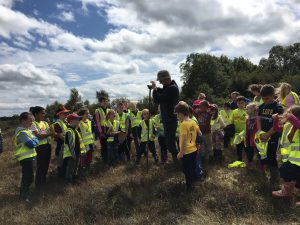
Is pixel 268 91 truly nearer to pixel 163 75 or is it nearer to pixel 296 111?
pixel 296 111

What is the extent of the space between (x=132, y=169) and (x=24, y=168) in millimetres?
2994

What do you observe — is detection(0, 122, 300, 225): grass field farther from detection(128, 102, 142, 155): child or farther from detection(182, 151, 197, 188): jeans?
detection(128, 102, 142, 155): child

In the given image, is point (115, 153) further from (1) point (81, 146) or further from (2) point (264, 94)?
(2) point (264, 94)

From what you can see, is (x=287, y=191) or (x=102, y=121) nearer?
(x=287, y=191)

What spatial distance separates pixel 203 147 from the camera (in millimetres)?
8578

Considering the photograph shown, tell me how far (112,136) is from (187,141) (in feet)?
15.6

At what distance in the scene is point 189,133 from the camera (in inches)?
242

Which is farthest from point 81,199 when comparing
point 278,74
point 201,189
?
point 278,74

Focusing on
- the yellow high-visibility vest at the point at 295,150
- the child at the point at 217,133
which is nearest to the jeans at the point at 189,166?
the yellow high-visibility vest at the point at 295,150

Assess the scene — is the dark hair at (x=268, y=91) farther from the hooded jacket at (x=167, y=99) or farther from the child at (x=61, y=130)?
the child at (x=61, y=130)

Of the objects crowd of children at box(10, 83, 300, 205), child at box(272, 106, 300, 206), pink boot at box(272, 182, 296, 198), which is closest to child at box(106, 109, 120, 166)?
crowd of children at box(10, 83, 300, 205)

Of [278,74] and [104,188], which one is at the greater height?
[278,74]

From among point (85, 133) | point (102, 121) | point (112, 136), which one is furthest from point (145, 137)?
point (85, 133)

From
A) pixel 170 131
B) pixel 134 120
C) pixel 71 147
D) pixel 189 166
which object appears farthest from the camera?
pixel 134 120
